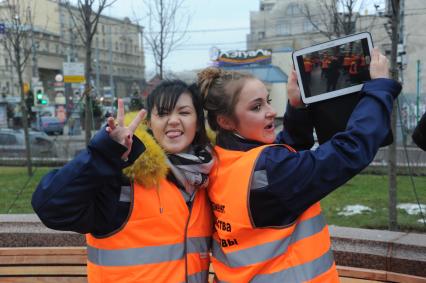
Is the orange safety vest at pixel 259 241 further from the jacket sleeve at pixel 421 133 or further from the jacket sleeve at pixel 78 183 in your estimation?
the jacket sleeve at pixel 421 133

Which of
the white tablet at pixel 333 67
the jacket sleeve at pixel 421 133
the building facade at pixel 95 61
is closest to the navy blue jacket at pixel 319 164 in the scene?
the white tablet at pixel 333 67

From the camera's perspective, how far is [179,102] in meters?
1.96

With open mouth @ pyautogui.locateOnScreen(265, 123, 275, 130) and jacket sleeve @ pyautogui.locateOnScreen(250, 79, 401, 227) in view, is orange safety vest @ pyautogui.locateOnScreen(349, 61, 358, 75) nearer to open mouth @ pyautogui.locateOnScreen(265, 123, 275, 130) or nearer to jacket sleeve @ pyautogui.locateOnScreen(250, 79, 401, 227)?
jacket sleeve @ pyautogui.locateOnScreen(250, 79, 401, 227)

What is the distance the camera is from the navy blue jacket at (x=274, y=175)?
1.62 metres

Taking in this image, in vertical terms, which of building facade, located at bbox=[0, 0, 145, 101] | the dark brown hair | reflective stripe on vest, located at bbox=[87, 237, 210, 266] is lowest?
reflective stripe on vest, located at bbox=[87, 237, 210, 266]

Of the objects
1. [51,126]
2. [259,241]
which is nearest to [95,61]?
[51,126]

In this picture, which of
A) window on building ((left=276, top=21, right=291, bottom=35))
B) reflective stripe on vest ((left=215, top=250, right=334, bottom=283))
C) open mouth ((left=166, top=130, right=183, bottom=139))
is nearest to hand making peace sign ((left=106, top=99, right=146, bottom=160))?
open mouth ((left=166, top=130, right=183, bottom=139))

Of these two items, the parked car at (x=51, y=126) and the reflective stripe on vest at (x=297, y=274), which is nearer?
the reflective stripe on vest at (x=297, y=274)

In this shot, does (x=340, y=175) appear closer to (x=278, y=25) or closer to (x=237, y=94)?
(x=237, y=94)

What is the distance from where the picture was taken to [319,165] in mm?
1665

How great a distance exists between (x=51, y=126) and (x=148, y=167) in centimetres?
2923

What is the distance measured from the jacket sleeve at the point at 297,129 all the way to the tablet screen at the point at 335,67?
0.22m

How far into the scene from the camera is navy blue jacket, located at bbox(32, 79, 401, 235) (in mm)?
1624

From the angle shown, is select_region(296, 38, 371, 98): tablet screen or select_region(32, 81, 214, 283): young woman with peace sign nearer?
select_region(32, 81, 214, 283): young woman with peace sign
